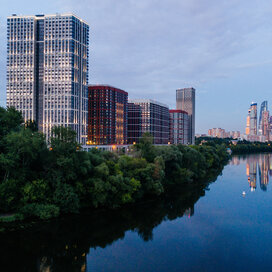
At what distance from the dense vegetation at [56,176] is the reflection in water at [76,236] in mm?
2614

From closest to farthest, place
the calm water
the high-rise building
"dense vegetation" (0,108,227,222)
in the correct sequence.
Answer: the calm water, "dense vegetation" (0,108,227,222), the high-rise building

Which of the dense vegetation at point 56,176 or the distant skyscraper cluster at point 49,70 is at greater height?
the distant skyscraper cluster at point 49,70

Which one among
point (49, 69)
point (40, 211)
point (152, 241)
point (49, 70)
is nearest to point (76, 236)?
point (40, 211)

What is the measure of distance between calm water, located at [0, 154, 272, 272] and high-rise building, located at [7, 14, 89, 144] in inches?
3760

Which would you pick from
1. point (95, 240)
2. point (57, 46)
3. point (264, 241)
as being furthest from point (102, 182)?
point (57, 46)

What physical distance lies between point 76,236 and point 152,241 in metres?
11.0

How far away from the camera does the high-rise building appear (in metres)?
138

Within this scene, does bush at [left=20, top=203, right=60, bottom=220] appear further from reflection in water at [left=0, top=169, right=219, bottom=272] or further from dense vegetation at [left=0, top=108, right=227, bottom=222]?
reflection in water at [left=0, top=169, right=219, bottom=272]

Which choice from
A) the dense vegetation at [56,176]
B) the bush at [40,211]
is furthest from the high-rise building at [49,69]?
the bush at [40,211]

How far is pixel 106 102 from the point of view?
163 meters

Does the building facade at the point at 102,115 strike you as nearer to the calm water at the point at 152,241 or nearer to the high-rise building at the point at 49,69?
the high-rise building at the point at 49,69

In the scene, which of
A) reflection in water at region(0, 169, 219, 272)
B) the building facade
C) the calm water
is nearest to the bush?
reflection in water at region(0, 169, 219, 272)

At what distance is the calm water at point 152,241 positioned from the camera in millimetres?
33000

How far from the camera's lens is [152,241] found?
40.0 m
